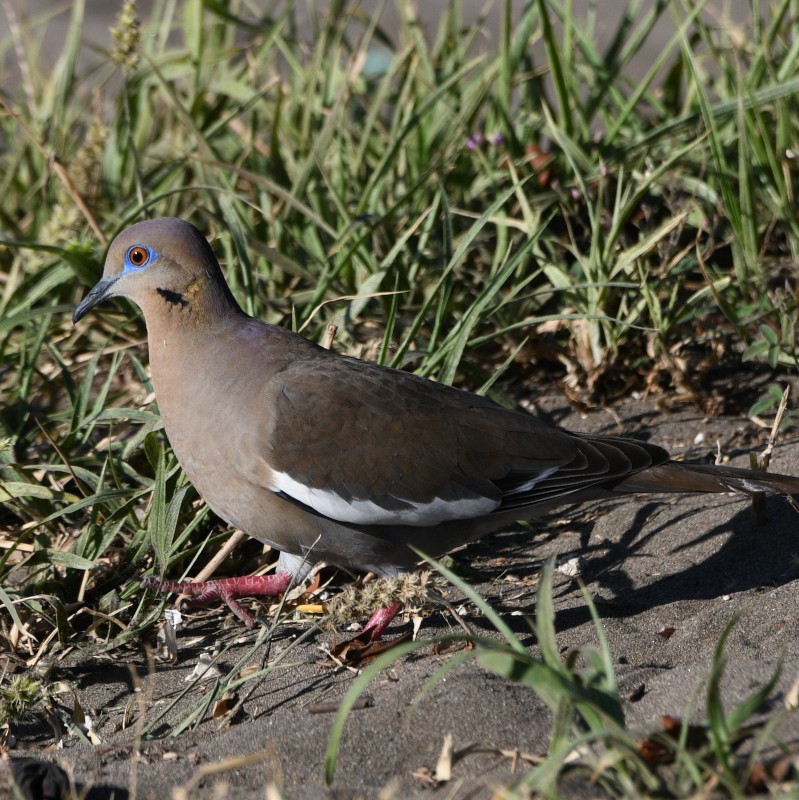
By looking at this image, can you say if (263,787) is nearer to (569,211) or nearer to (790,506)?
(790,506)

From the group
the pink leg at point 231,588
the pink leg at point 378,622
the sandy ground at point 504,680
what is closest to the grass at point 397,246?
the pink leg at point 231,588

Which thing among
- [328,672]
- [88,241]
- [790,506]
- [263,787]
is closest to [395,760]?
[263,787]

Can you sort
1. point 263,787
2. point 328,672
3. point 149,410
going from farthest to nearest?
1. point 149,410
2. point 328,672
3. point 263,787

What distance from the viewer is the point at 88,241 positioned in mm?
4352

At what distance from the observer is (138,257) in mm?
3508

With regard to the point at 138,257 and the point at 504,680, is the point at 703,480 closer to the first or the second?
the point at 504,680

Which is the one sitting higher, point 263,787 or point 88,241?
point 88,241

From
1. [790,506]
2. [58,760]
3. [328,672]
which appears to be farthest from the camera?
[790,506]

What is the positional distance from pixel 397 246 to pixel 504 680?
1.80 m

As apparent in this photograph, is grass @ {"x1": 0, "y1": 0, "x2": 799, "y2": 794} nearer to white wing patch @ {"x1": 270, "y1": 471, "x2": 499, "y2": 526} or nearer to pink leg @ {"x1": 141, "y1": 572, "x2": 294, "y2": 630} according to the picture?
pink leg @ {"x1": 141, "y1": 572, "x2": 294, "y2": 630}

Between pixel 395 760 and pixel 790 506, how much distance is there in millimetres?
1748

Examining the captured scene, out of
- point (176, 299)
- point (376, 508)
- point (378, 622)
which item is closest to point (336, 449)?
point (376, 508)

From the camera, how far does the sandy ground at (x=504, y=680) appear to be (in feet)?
7.99

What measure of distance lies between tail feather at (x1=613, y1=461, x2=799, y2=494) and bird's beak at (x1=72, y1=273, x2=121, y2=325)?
1.75 metres
